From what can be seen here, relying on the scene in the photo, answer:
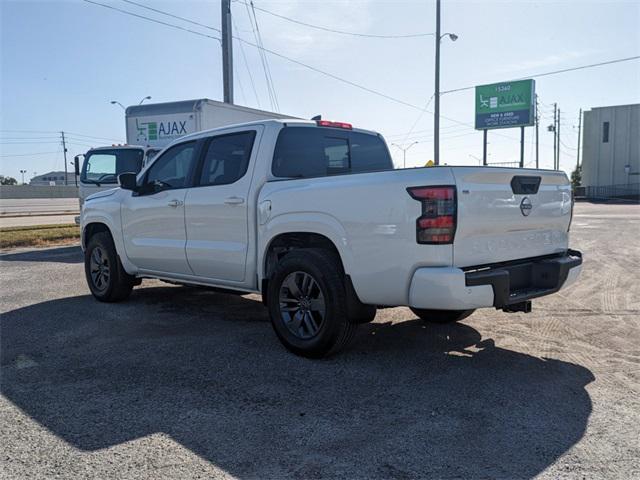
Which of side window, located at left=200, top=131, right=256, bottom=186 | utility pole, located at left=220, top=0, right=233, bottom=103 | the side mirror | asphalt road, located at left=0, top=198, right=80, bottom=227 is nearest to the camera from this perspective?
side window, located at left=200, top=131, right=256, bottom=186

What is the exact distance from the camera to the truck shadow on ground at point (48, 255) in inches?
428

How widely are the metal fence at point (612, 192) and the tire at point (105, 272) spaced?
52.4 meters

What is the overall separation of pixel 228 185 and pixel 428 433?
2.98 meters

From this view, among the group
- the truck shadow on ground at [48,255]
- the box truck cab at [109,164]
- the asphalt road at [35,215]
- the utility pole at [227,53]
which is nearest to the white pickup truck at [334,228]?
the truck shadow on ground at [48,255]

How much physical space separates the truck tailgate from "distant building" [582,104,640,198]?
5340 cm

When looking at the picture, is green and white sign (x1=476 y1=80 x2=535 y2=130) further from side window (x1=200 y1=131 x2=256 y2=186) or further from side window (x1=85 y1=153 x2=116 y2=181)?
side window (x1=200 y1=131 x2=256 y2=186)

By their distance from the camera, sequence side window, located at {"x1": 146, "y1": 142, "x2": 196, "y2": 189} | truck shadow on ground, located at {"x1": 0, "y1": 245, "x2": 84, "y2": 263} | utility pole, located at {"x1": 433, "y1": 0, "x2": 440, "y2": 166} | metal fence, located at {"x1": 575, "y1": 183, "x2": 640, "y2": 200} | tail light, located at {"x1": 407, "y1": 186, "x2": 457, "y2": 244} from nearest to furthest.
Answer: tail light, located at {"x1": 407, "y1": 186, "x2": 457, "y2": 244} < side window, located at {"x1": 146, "y1": 142, "x2": 196, "y2": 189} < truck shadow on ground, located at {"x1": 0, "y1": 245, "x2": 84, "y2": 263} < utility pole, located at {"x1": 433, "y1": 0, "x2": 440, "y2": 166} < metal fence, located at {"x1": 575, "y1": 183, "x2": 640, "y2": 200}

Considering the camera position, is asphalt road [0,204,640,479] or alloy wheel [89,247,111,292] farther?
alloy wheel [89,247,111,292]

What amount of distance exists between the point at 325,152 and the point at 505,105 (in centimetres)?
4142

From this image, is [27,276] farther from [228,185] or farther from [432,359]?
[432,359]

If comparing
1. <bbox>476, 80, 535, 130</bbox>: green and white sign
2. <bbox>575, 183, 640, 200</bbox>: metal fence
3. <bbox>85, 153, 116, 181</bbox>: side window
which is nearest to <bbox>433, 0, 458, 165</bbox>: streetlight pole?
<bbox>85, 153, 116, 181</bbox>: side window

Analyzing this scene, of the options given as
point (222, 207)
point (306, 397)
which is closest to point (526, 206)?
point (306, 397)

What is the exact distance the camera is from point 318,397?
3783 mm

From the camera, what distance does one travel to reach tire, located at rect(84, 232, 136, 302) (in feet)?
21.9
